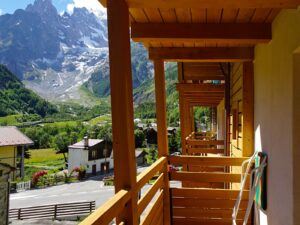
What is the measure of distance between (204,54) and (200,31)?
3.23 feet

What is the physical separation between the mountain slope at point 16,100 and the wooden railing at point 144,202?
345 feet

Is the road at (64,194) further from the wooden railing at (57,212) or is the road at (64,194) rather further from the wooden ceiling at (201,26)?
the wooden ceiling at (201,26)

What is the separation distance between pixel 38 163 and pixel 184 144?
5724 centimetres

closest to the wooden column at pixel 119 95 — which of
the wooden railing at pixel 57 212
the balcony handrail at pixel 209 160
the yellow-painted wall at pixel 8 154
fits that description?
the balcony handrail at pixel 209 160

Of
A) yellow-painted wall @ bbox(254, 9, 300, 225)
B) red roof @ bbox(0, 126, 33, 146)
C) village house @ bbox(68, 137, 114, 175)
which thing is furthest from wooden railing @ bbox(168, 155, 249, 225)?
village house @ bbox(68, 137, 114, 175)

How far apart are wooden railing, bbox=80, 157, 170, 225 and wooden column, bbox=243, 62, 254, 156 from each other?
1039 mm

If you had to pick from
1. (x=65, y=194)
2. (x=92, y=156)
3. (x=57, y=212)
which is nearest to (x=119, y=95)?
(x=57, y=212)

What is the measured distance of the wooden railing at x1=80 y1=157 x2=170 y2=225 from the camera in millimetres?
1598

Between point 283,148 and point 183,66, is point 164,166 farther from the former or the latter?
point 183,66

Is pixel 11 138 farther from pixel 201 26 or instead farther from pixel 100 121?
pixel 100 121

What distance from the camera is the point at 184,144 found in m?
8.17

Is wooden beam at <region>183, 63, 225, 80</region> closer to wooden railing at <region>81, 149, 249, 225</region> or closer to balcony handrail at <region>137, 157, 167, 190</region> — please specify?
wooden railing at <region>81, 149, 249, 225</region>

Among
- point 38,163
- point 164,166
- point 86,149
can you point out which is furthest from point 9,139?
point 38,163

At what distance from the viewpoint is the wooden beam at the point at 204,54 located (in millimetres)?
4234
